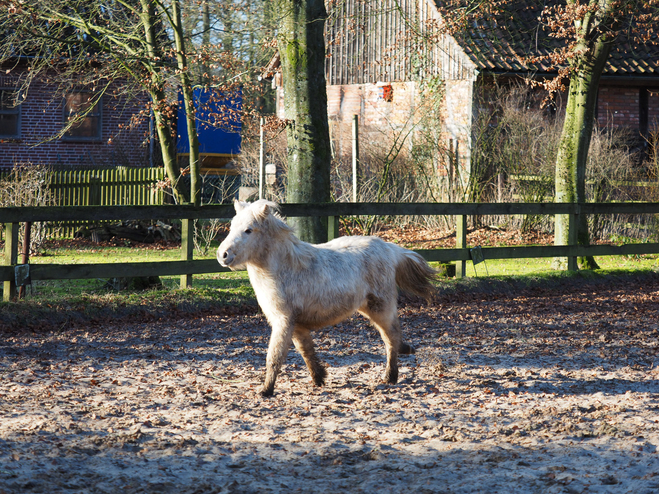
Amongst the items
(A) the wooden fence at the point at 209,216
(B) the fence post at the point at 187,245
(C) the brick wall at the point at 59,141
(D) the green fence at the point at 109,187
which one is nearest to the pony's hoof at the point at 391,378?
(A) the wooden fence at the point at 209,216

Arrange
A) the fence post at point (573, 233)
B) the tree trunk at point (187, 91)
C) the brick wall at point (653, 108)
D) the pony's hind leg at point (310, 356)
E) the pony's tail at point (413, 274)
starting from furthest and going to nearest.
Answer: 1. the brick wall at point (653, 108)
2. the tree trunk at point (187, 91)
3. the fence post at point (573, 233)
4. the pony's tail at point (413, 274)
5. the pony's hind leg at point (310, 356)

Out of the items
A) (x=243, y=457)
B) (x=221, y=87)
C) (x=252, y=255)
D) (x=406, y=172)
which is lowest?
(x=243, y=457)

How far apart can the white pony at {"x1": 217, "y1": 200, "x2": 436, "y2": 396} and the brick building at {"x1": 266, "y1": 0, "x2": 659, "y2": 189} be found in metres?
A: 13.0

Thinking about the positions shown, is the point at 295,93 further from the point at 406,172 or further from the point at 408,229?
the point at 406,172

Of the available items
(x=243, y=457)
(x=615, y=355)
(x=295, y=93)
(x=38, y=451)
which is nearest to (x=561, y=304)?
(x=615, y=355)

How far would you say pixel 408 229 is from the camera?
1806cm

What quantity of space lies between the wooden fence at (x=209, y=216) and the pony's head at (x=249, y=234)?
3.72m

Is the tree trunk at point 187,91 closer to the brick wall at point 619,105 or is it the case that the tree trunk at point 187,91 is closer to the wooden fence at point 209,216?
the wooden fence at point 209,216

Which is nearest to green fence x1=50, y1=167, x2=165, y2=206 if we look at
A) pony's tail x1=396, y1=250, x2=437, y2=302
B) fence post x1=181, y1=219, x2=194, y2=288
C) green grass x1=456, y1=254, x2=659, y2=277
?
green grass x1=456, y1=254, x2=659, y2=277

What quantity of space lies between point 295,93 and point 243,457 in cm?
659

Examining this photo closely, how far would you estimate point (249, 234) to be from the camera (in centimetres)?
538

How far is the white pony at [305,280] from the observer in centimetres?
544

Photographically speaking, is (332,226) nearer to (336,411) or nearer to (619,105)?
(336,411)

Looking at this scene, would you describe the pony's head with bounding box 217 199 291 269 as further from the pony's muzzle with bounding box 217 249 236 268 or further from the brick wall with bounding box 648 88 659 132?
the brick wall with bounding box 648 88 659 132
